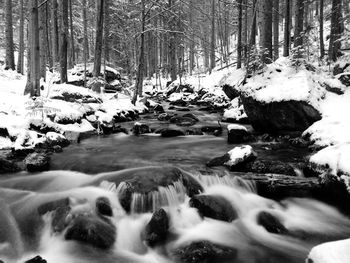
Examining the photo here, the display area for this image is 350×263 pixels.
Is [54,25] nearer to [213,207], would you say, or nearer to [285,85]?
[285,85]

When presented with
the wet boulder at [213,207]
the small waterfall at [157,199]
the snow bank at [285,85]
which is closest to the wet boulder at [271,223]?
the wet boulder at [213,207]

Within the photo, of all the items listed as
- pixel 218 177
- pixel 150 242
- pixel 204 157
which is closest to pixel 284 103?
pixel 204 157

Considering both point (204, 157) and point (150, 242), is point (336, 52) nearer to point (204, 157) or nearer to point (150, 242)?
point (204, 157)

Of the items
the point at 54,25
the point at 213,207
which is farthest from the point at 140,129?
the point at 54,25

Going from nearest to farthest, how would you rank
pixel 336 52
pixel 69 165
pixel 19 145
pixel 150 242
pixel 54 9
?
1. pixel 150 242
2. pixel 69 165
3. pixel 19 145
4. pixel 336 52
5. pixel 54 9

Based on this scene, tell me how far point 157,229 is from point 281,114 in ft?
23.3

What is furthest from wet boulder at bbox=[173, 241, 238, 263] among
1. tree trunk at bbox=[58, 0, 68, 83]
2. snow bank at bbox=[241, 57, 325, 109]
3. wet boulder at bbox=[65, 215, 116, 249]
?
tree trunk at bbox=[58, 0, 68, 83]

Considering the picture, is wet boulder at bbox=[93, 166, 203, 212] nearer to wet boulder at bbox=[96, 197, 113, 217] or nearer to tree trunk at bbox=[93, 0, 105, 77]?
wet boulder at bbox=[96, 197, 113, 217]

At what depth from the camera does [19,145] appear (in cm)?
921

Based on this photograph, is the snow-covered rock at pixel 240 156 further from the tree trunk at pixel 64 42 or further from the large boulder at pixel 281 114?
the tree trunk at pixel 64 42

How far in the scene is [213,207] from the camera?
6273mm

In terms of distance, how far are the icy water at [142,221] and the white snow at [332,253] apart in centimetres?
190

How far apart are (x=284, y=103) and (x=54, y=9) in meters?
16.7

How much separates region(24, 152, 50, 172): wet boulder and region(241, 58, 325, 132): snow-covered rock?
695 cm
